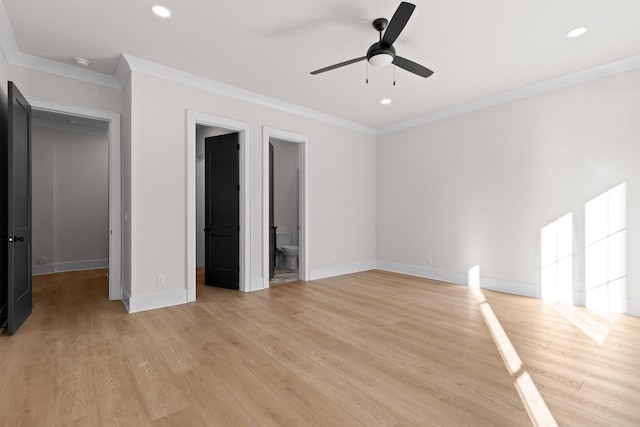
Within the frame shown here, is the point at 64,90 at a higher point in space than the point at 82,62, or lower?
lower

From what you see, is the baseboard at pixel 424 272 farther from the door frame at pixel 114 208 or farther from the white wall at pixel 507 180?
the door frame at pixel 114 208

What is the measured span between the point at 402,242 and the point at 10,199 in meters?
5.59

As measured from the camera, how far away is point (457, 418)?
1.72 metres

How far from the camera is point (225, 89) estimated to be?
4.25m

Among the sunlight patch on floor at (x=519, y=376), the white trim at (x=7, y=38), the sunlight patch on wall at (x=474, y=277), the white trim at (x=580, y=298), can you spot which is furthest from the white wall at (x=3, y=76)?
the white trim at (x=580, y=298)

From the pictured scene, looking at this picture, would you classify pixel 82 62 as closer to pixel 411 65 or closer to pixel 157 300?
pixel 157 300

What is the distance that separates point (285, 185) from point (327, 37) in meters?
4.33

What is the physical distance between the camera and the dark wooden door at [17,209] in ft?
9.29

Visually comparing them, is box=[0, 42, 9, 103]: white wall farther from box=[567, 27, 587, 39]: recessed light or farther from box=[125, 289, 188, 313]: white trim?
box=[567, 27, 587, 39]: recessed light

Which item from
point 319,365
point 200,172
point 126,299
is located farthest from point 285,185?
point 319,365

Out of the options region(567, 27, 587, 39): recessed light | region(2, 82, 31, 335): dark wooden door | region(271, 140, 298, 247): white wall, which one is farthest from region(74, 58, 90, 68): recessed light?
region(567, 27, 587, 39): recessed light

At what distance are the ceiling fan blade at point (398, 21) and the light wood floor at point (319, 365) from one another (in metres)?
2.62

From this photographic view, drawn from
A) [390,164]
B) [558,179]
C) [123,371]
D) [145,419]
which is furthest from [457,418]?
[390,164]

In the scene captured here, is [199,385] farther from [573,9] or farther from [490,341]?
[573,9]
